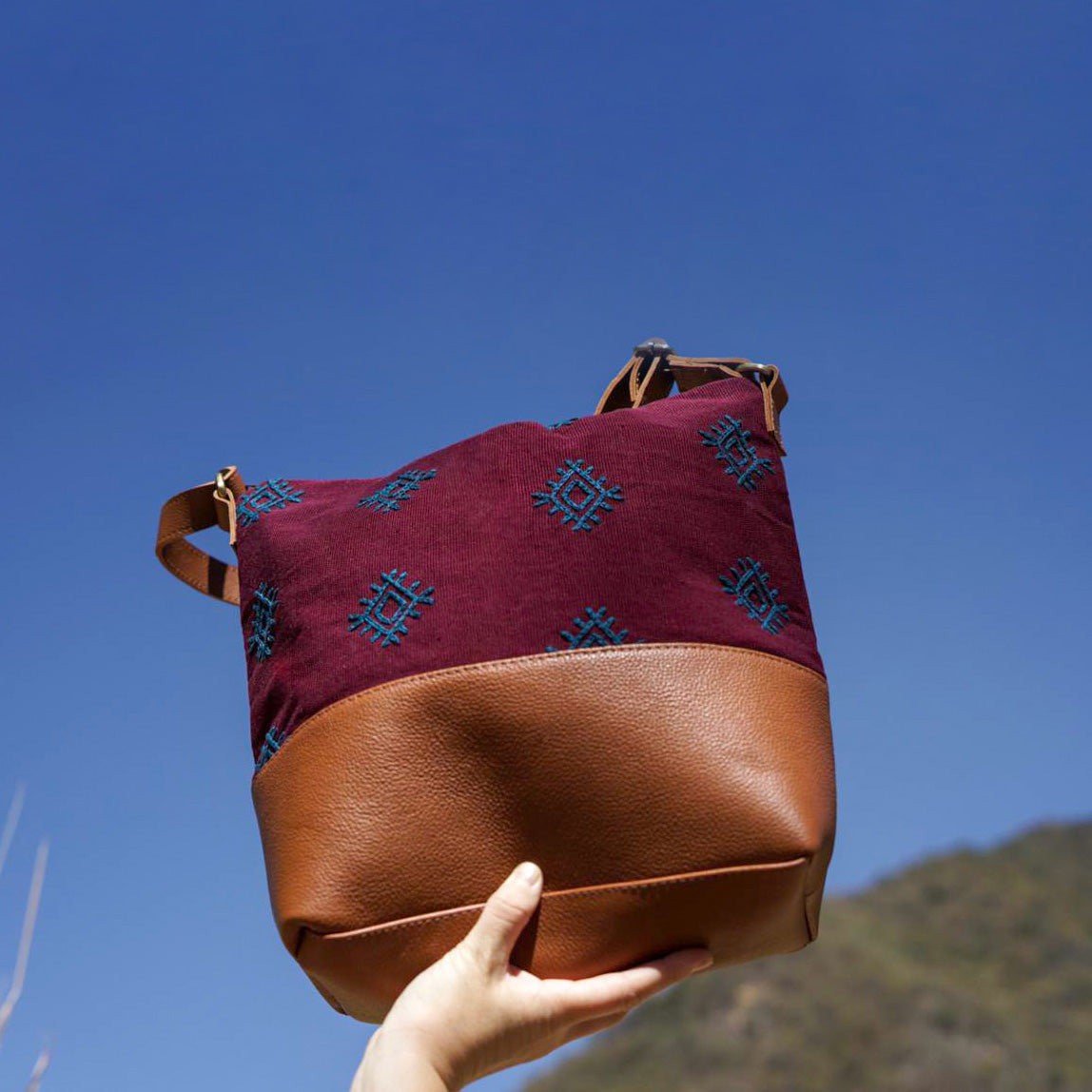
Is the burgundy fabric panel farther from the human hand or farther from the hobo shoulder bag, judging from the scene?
the human hand

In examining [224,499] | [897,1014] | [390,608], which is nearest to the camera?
[390,608]

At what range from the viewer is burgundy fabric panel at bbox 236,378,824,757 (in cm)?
148

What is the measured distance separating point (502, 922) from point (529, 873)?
0.06 metres

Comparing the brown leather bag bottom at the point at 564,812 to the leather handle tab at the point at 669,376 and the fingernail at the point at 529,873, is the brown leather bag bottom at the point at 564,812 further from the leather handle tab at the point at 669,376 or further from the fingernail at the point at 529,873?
the leather handle tab at the point at 669,376

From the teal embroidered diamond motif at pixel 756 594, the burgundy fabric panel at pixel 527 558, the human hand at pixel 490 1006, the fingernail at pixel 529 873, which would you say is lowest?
the human hand at pixel 490 1006

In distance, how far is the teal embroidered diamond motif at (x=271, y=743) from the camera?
1.57 metres

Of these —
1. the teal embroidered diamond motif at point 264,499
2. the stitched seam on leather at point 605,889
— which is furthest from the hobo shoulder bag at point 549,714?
the teal embroidered diamond motif at point 264,499

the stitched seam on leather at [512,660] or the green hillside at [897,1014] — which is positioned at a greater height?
the stitched seam on leather at [512,660]

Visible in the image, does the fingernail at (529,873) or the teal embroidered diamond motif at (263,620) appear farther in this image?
the teal embroidered diamond motif at (263,620)

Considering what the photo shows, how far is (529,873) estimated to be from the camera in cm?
141

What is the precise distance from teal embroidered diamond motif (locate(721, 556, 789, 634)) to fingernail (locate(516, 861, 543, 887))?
0.38 metres

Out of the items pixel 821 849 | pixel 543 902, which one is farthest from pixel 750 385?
pixel 543 902

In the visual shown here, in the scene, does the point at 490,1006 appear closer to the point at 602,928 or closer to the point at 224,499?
the point at 602,928

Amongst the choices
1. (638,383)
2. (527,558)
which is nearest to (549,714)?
(527,558)
